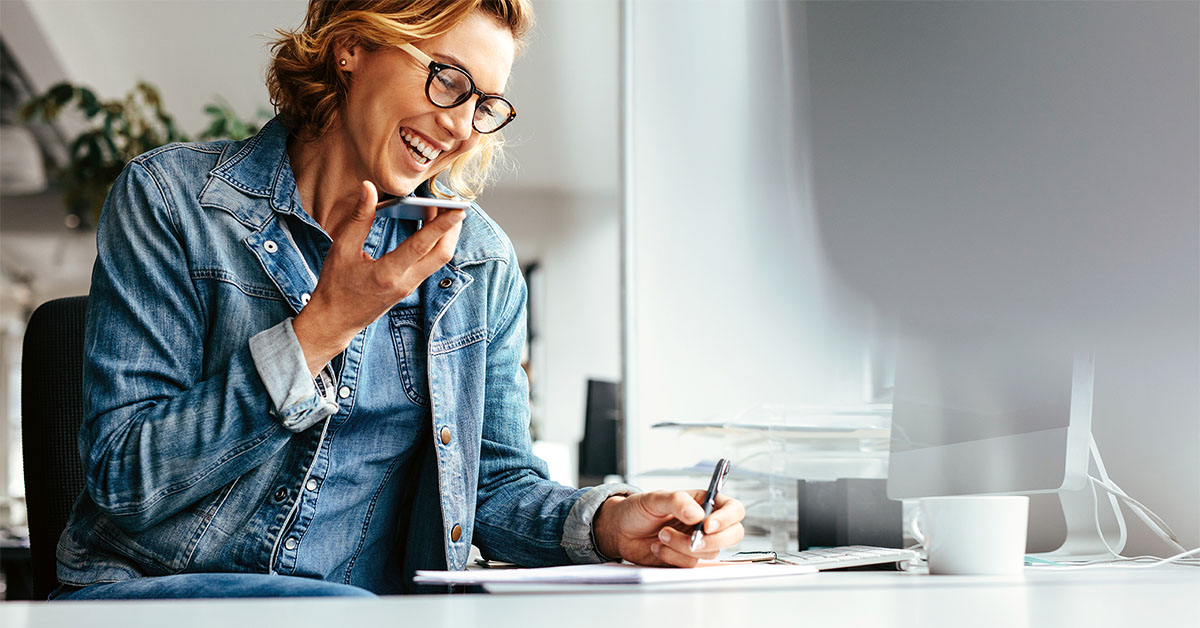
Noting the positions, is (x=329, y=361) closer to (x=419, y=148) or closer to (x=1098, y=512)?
(x=419, y=148)

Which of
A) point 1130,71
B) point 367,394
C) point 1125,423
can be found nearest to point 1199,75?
point 1130,71

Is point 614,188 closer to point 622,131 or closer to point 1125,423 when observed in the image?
point 622,131

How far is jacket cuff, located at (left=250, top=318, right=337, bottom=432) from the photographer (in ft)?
2.74

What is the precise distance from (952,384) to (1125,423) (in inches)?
8.0

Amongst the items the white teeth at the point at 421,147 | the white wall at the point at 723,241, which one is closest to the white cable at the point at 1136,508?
the white wall at the point at 723,241

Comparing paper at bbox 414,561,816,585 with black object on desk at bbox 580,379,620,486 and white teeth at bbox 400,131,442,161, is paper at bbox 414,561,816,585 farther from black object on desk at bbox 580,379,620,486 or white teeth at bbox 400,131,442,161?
black object on desk at bbox 580,379,620,486

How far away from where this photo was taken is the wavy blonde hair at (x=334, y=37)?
1.05 m

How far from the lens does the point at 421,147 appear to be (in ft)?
3.50

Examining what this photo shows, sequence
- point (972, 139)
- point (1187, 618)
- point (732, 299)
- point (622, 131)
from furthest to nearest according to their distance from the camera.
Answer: point (622, 131) < point (732, 299) < point (972, 139) < point (1187, 618)

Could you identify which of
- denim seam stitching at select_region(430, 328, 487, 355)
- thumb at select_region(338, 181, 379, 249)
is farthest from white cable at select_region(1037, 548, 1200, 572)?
thumb at select_region(338, 181, 379, 249)

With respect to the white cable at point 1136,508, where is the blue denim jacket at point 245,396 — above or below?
above

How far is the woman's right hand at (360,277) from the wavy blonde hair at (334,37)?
0.30m

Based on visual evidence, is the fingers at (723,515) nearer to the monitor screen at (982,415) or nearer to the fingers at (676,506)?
the fingers at (676,506)

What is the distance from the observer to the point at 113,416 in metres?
0.85
